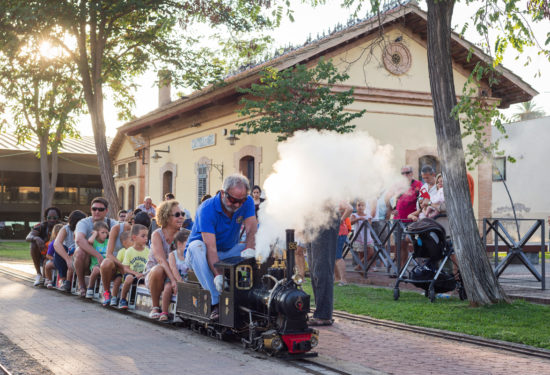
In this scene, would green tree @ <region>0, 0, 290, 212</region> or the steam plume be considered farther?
green tree @ <region>0, 0, 290, 212</region>

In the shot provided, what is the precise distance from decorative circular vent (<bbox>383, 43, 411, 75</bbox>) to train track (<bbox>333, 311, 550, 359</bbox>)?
1372cm

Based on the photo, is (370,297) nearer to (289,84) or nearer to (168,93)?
(289,84)

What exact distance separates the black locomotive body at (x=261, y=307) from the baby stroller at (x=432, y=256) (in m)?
4.09

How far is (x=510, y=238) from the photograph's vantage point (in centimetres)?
1120

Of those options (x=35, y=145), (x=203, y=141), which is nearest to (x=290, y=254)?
(x=203, y=141)

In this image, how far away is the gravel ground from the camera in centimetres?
586

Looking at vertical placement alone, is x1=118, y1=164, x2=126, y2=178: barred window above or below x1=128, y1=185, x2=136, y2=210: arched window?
above

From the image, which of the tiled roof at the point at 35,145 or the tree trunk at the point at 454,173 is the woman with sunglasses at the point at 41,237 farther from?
the tiled roof at the point at 35,145

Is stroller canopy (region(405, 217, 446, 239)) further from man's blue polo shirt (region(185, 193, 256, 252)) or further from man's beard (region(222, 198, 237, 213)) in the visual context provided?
man's beard (region(222, 198, 237, 213))

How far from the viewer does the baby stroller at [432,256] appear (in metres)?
10.2

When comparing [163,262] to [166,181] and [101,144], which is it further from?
[166,181]

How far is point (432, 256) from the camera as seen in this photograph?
408 inches

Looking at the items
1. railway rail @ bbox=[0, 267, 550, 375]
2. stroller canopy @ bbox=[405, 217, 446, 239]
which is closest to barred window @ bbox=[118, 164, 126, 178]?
railway rail @ bbox=[0, 267, 550, 375]

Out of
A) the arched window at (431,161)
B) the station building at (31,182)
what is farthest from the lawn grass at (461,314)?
the station building at (31,182)
